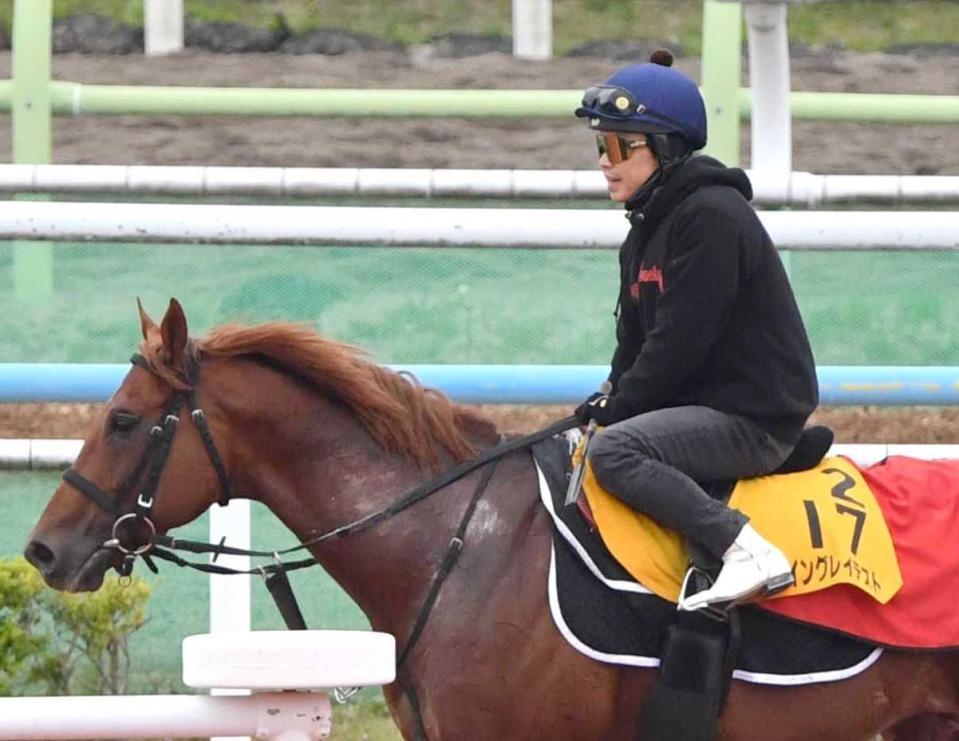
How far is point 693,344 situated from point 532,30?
990 cm

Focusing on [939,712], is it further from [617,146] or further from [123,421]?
[123,421]

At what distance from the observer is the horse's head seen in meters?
4.27

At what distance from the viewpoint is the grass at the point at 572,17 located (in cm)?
1433

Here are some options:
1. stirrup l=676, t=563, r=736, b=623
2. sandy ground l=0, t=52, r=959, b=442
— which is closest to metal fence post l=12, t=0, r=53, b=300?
sandy ground l=0, t=52, r=959, b=442

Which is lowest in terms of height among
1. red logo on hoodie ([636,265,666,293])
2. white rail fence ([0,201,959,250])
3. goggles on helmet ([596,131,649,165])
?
red logo on hoodie ([636,265,666,293])

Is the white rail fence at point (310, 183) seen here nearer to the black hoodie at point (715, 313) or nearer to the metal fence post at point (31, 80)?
the black hoodie at point (715, 313)

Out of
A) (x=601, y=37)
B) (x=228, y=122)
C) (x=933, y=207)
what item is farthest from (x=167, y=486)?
(x=601, y=37)

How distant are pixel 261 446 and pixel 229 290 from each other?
173 cm

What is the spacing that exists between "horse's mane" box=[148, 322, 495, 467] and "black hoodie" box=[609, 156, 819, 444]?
1.37ft

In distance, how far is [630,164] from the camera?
4.44 m

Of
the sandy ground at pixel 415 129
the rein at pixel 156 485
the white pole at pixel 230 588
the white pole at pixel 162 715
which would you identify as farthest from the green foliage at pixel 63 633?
the sandy ground at pixel 415 129

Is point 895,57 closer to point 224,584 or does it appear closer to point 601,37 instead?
point 601,37

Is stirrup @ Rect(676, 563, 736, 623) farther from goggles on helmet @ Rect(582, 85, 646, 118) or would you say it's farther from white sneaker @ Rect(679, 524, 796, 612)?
goggles on helmet @ Rect(582, 85, 646, 118)

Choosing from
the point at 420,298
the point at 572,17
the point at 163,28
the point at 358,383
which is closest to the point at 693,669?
the point at 358,383
